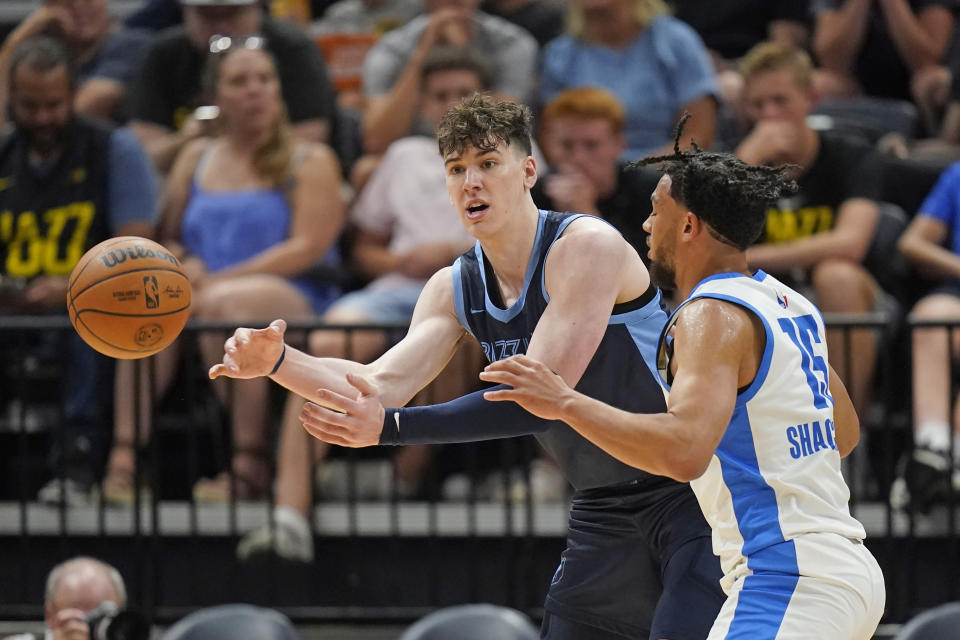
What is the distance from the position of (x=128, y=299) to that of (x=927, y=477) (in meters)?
3.47

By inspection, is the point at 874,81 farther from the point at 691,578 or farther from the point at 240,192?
the point at 691,578

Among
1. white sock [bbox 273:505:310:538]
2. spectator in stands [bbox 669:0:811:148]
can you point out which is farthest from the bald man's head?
spectator in stands [bbox 669:0:811:148]

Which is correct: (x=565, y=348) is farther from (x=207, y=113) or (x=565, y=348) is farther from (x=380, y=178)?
(x=207, y=113)

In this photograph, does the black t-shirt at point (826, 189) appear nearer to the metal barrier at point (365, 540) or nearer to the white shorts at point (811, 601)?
the metal barrier at point (365, 540)

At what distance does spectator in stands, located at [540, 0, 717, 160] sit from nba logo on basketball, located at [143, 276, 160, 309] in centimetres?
347

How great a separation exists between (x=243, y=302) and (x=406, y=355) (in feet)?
7.79

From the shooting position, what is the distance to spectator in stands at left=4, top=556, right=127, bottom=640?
5.16 metres

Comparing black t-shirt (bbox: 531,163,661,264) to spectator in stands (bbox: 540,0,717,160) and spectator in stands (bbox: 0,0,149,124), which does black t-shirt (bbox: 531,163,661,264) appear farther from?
spectator in stands (bbox: 0,0,149,124)

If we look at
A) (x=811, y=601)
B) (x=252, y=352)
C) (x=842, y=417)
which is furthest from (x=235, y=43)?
(x=811, y=601)

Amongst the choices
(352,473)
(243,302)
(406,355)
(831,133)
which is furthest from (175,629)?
(831,133)

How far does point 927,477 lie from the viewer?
5.62m

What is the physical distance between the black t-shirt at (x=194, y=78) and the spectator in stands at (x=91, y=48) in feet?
1.16

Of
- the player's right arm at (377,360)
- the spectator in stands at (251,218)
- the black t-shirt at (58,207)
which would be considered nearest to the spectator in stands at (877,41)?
the spectator in stands at (251,218)

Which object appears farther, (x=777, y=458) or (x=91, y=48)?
(x=91, y=48)
